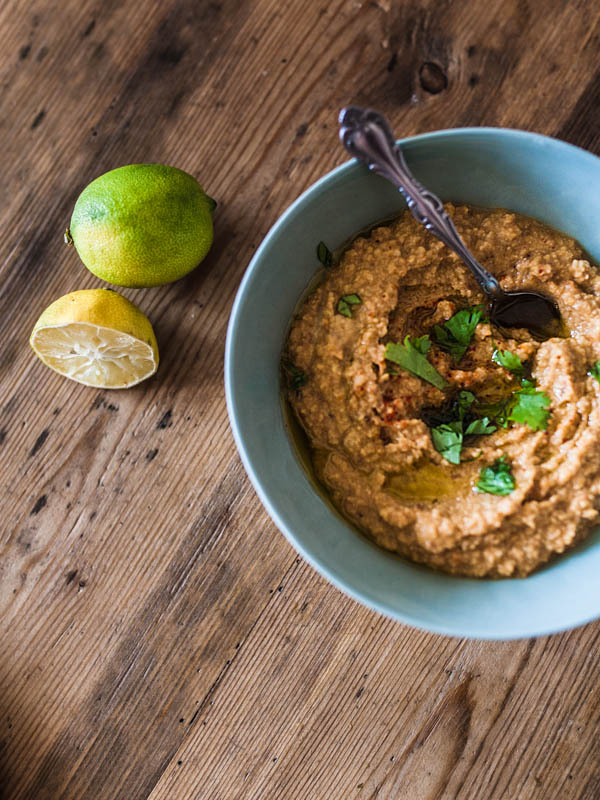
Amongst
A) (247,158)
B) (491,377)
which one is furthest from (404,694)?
(247,158)

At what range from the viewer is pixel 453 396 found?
74.4 inches

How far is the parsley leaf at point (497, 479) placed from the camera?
1760 millimetres

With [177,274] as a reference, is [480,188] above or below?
above

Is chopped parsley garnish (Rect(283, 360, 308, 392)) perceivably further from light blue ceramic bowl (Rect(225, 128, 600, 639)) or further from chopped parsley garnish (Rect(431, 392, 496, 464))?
chopped parsley garnish (Rect(431, 392, 496, 464))

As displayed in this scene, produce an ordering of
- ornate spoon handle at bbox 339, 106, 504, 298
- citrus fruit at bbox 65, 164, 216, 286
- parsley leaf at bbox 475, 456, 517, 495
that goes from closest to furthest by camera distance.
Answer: ornate spoon handle at bbox 339, 106, 504, 298, parsley leaf at bbox 475, 456, 517, 495, citrus fruit at bbox 65, 164, 216, 286

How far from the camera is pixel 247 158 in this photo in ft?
7.00

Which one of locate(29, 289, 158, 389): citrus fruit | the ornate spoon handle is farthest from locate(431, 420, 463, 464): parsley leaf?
locate(29, 289, 158, 389): citrus fruit

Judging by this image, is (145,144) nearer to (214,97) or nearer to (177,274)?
(214,97)

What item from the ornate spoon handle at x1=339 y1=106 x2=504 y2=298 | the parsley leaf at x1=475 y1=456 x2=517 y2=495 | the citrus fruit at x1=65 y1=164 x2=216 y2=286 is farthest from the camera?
the citrus fruit at x1=65 y1=164 x2=216 y2=286

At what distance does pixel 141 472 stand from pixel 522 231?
4.26 ft

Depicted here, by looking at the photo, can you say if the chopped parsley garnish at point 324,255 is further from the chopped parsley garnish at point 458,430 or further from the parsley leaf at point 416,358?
the chopped parsley garnish at point 458,430

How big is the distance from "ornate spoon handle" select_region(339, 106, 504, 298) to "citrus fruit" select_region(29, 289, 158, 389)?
77 centimetres

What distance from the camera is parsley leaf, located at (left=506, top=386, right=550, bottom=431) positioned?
1795 mm

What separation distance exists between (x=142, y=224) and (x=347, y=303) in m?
0.59
